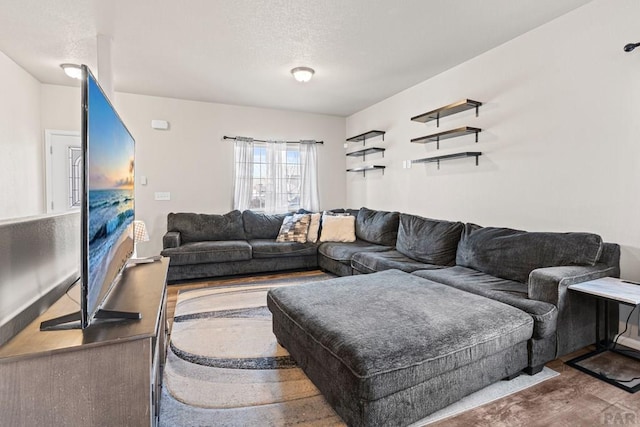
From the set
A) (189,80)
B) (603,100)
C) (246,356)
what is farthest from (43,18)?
(603,100)

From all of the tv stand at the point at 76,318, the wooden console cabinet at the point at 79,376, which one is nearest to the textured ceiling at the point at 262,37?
the tv stand at the point at 76,318

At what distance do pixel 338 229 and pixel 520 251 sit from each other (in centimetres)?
243

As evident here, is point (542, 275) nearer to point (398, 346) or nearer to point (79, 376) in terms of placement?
point (398, 346)

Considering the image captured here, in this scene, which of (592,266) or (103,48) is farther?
(103,48)

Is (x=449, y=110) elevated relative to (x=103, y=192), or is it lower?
elevated

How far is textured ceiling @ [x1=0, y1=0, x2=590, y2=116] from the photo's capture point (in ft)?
7.96

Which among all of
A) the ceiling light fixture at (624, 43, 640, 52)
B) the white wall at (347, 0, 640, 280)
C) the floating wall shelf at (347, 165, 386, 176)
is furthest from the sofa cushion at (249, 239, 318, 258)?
the ceiling light fixture at (624, 43, 640, 52)

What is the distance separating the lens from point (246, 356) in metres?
2.13

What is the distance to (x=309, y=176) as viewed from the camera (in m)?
5.54

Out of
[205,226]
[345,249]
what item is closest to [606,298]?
[345,249]

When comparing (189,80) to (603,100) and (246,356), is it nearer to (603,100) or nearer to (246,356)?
(246,356)

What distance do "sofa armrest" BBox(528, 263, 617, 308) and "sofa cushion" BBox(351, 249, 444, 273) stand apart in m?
1.04

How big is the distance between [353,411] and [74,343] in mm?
1083

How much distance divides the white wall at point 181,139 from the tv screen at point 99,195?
319 cm
